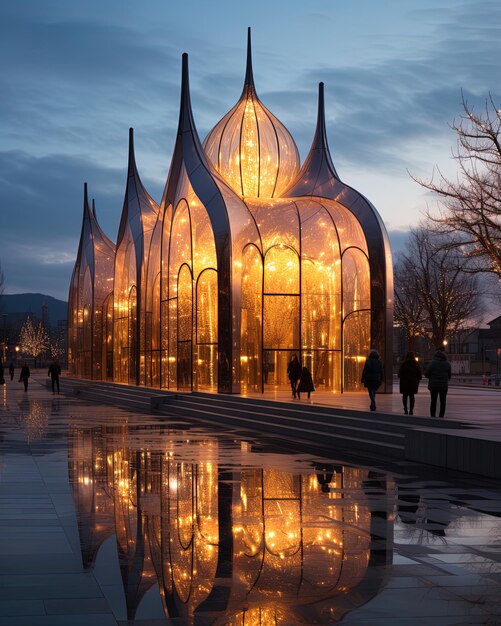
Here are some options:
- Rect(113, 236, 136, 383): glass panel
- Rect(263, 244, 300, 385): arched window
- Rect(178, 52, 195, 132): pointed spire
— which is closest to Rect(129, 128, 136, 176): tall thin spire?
Rect(113, 236, 136, 383): glass panel

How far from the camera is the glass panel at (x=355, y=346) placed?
38.7 meters

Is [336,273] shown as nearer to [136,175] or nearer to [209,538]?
[136,175]

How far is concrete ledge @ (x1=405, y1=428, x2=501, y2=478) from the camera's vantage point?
46.8ft

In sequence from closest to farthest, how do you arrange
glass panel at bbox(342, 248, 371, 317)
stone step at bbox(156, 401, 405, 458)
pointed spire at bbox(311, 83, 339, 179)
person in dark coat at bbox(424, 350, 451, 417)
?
stone step at bbox(156, 401, 405, 458)
person in dark coat at bbox(424, 350, 451, 417)
glass panel at bbox(342, 248, 371, 317)
pointed spire at bbox(311, 83, 339, 179)

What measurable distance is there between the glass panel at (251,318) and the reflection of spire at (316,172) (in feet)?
13.9

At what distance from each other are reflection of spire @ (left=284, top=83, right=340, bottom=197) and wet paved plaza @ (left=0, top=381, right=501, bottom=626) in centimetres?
2513

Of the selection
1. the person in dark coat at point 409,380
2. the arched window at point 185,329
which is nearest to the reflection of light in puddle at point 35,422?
the arched window at point 185,329

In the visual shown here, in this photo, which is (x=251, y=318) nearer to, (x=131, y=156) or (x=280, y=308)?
(x=280, y=308)

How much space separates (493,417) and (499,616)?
15.5 meters

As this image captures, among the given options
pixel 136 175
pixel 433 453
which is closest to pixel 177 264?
pixel 136 175

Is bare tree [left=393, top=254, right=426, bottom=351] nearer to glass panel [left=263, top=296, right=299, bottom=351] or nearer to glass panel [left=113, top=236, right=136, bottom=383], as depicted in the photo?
glass panel [left=113, top=236, right=136, bottom=383]

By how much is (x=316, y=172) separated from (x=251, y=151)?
3318 mm

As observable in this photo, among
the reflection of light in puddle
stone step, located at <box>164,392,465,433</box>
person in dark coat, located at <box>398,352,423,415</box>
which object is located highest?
person in dark coat, located at <box>398,352,423,415</box>

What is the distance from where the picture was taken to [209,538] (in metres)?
9.16
